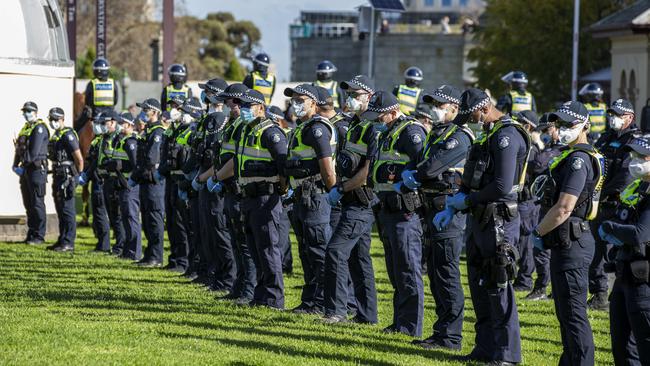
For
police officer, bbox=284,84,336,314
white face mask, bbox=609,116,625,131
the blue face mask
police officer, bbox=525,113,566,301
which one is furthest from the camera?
police officer, bbox=525,113,566,301

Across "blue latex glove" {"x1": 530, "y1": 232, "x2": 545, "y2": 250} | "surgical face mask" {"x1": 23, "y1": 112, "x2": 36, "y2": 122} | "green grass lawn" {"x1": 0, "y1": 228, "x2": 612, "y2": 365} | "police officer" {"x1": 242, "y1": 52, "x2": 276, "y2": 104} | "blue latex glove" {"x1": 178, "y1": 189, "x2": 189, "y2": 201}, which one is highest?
"police officer" {"x1": 242, "y1": 52, "x2": 276, "y2": 104}

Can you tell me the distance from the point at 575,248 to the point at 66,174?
42.3 feet

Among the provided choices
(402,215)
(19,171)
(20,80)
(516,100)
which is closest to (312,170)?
(402,215)

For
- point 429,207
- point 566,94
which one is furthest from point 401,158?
point 566,94

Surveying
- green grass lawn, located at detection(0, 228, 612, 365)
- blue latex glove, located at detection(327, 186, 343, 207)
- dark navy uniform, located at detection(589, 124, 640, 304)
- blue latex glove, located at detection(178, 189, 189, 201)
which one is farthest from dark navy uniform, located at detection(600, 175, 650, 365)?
blue latex glove, located at detection(178, 189, 189, 201)

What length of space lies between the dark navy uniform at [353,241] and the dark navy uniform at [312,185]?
20 cm

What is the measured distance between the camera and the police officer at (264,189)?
13758 mm

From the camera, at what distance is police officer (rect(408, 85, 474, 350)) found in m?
11.5

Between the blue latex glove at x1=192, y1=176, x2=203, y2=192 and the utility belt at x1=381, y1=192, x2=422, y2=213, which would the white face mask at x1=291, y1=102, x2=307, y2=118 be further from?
the blue latex glove at x1=192, y1=176, x2=203, y2=192

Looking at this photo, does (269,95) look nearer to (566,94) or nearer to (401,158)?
(401,158)

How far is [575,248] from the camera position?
10211mm

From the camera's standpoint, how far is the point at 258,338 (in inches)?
472

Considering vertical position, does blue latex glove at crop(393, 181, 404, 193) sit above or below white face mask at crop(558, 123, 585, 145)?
below

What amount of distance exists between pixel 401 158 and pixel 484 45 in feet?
143
